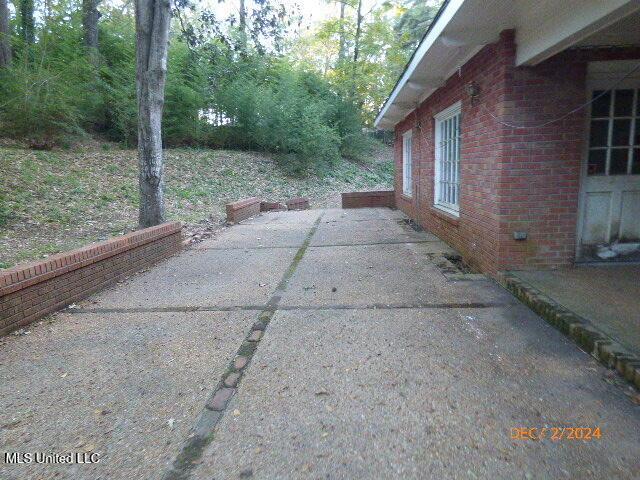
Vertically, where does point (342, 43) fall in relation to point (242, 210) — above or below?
above

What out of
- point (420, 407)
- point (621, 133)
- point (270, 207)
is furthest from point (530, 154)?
point (270, 207)

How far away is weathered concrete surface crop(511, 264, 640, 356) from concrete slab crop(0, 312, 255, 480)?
2705 millimetres

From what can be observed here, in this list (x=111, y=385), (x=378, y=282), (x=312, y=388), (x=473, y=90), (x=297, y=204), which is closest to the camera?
(x=312, y=388)

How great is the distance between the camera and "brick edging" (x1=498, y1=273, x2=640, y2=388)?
2.53 meters

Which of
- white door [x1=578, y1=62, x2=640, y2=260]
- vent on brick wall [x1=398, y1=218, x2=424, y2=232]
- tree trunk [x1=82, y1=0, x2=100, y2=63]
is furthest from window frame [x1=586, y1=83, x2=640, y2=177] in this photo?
tree trunk [x1=82, y1=0, x2=100, y2=63]

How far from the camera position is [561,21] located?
11.1 feet

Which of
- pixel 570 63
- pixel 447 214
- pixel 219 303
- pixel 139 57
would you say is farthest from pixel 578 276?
pixel 139 57

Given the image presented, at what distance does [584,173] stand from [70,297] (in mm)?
5446

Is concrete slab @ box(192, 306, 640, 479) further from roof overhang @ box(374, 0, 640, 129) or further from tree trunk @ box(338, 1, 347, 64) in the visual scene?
tree trunk @ box(338, 1, 347, 64)

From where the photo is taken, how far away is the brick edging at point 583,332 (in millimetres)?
2533

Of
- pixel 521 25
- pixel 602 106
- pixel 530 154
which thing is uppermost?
pixel 521 25

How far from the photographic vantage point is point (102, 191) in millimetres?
10305

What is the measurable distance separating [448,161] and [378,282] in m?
3.20

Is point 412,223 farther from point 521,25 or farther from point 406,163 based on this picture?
point 521,25
